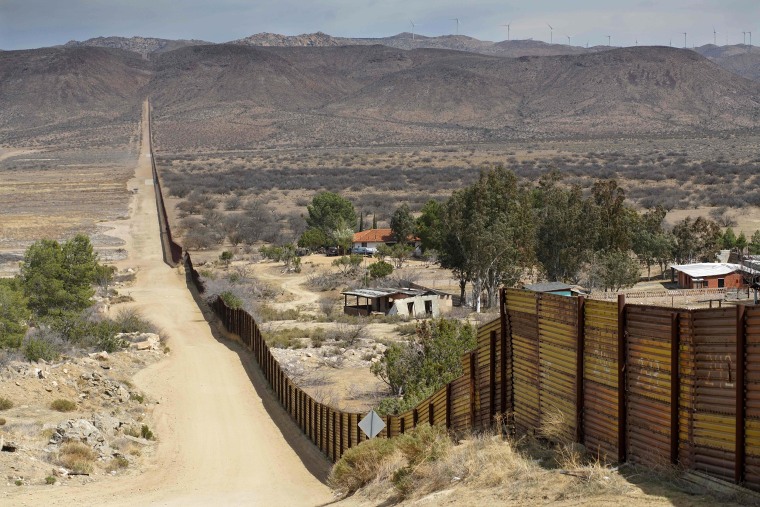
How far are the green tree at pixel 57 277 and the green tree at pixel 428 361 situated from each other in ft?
51.1

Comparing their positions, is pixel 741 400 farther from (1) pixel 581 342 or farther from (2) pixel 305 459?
(2) pixel 305 459

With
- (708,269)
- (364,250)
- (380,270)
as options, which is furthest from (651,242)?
(364,250)

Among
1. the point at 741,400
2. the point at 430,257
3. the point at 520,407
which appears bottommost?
the point at 430,257

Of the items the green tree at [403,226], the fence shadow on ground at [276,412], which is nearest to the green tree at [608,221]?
the fence shadow on ground at [276,412]

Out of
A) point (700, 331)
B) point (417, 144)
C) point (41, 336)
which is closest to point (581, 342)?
point (700, 331)

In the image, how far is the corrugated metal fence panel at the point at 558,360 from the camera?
12.9 metres

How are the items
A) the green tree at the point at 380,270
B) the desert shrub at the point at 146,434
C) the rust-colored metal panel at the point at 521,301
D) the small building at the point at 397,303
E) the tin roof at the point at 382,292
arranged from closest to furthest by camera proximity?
the rust-colored metal panel at the point at 521,301 < the desert shrub at the point at 146,434 < the small building at the point at 397,303 < the tin roof at the point at 382,292 < the green tree at the point at 380,270

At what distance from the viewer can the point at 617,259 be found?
4522 centimetres

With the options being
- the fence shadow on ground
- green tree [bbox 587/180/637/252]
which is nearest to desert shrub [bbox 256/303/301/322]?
the fence shadow on ground

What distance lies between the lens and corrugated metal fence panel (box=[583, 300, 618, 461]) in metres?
12.1

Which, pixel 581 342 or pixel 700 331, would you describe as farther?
pixel 581 342

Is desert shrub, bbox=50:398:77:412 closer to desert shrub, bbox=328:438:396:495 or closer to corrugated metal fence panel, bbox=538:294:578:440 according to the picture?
desert shrub, bbox=328:438:396:495

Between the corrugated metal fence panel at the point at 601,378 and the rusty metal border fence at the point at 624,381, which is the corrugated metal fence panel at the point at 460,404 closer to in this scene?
the rusty metal border fence at the point at 624,381

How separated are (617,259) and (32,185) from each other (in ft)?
349
